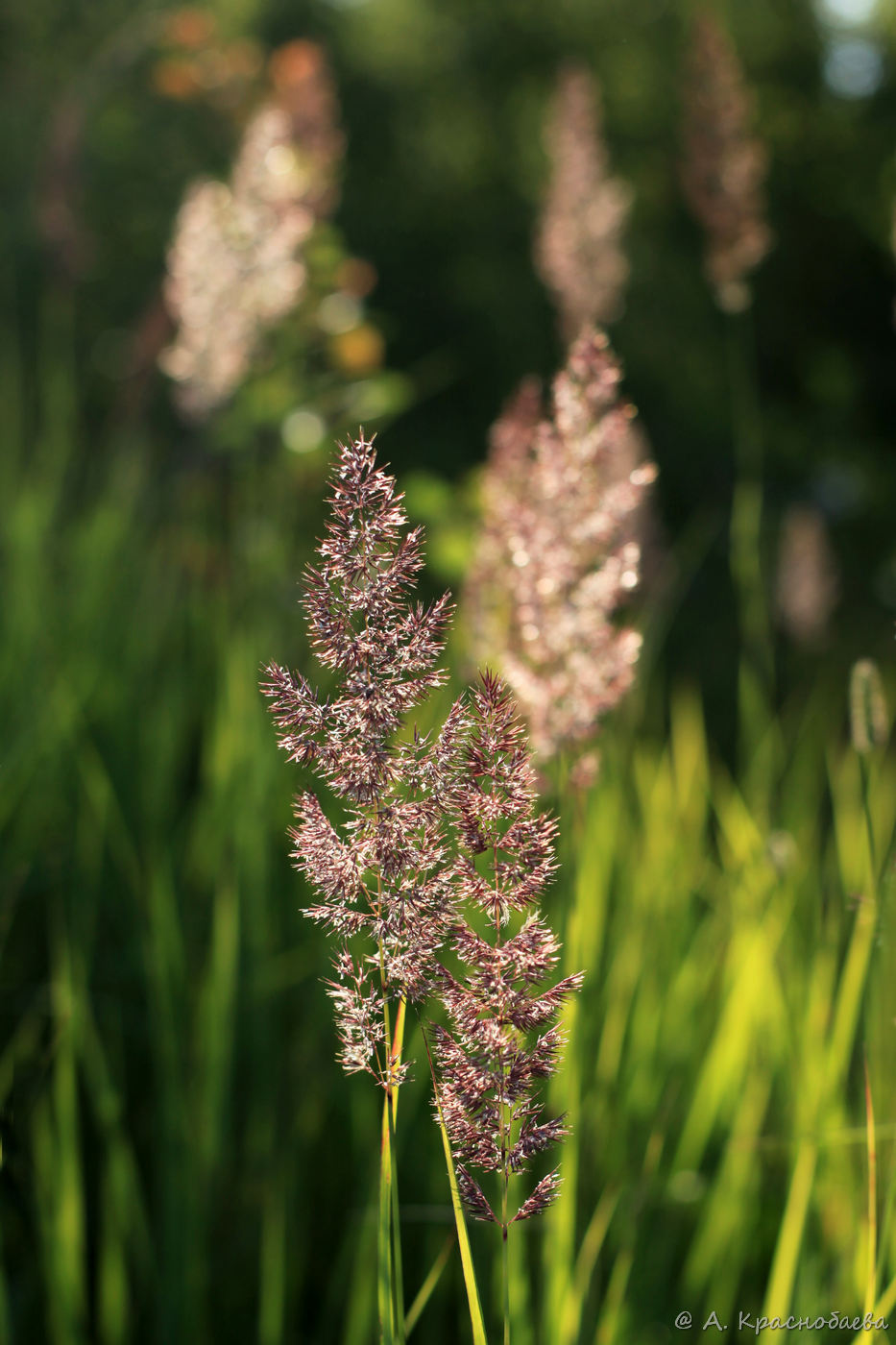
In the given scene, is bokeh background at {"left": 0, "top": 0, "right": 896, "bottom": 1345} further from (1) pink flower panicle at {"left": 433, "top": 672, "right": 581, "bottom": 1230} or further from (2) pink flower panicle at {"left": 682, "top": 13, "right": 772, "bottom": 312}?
(2) pink flower panicle at {"left": 682, "top": 13, "right": 772, "bottom": 312}

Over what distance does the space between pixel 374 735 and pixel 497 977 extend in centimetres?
20

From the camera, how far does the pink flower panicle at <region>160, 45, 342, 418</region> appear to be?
9.50 feet

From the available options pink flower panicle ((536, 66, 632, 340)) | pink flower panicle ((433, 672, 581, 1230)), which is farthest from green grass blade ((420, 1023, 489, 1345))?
pink flower panicle ((536, 66, 632, 340))

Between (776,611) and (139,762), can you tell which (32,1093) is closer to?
(139,762)

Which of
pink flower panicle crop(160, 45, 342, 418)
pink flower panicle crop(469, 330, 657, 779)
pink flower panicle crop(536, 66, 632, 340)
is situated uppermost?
pink flower panicle crop(536, 66, 632, 340)

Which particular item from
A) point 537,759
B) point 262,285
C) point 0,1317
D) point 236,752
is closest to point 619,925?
point 236,752

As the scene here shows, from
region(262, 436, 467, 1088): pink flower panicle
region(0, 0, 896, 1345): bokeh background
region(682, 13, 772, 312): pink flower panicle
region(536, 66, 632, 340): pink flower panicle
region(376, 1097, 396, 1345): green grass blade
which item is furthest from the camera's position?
region(536, 66, 632, 340): pink flower panicle

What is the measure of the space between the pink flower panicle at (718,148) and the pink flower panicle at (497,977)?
249 cm

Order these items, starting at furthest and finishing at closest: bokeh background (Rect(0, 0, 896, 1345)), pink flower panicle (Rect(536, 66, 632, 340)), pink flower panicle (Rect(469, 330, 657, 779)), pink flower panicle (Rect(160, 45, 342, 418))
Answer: pink flower panicle (Rect(536, 66, 632, 340))
pink flower panicle (Rect(160, 45, 342, 418))
bokeh background (Rect(0, 0, 896, 1345))
pink flower panicle (Rect(469, 330, 657, 779))

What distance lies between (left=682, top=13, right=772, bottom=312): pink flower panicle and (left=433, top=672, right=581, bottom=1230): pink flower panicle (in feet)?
8.18

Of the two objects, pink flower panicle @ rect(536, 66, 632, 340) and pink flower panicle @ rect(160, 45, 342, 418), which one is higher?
pink flower panicle @ rect(536, 66, 632, 340)

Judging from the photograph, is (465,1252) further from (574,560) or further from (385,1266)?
(574,560)

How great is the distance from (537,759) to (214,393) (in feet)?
7.16

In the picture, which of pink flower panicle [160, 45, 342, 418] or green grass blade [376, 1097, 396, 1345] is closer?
green grass blade [376, 1097, 396, 1345]
